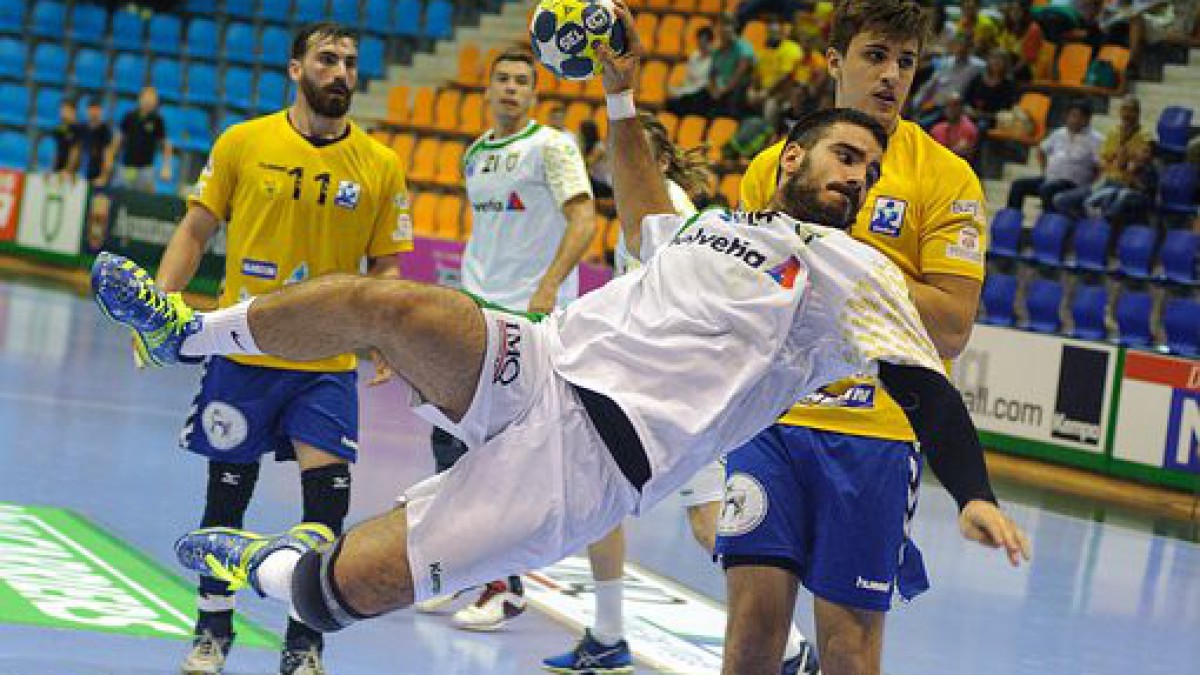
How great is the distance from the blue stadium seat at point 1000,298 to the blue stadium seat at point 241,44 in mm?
13087

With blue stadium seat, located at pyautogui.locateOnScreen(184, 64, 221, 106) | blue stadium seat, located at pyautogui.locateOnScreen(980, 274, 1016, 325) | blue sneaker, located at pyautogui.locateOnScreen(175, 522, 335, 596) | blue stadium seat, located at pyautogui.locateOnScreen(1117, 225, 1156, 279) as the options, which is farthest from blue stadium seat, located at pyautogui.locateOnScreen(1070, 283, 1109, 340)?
blue stadium seat, located at pyautogui.locateOnScreen(184, 64, 221, 106)

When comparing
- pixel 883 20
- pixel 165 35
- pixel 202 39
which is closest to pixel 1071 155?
pixel 883 20

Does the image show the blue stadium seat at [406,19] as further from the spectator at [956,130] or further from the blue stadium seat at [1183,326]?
the blue stadium seat at [1183,326]

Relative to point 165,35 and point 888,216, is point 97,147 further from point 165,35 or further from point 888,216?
point 888,216

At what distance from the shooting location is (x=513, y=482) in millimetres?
4617

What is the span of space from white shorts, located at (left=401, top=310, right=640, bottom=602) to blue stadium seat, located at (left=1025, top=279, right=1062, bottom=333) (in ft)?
40.9

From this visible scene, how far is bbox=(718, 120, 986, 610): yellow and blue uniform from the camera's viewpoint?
520 cm

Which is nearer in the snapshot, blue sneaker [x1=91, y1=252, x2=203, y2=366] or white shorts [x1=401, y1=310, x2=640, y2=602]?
white shorts [x1=401, y1=310, x2=640, y2=602]

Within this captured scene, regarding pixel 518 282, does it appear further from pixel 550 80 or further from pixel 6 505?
pixel 550 80

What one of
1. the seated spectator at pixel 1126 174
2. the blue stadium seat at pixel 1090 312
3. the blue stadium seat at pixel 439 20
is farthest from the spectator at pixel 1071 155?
the blue stadium seat at pixel 439 20

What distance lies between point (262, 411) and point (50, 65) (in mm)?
22242

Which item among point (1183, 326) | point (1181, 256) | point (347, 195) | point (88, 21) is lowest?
point (347, 195)

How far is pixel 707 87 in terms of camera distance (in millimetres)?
21062

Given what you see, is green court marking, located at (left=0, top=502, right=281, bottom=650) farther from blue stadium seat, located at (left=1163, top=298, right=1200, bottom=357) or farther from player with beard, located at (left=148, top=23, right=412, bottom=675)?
blue stadium seat, located at (left=1163, top=298, right=1200, bottom=357)
